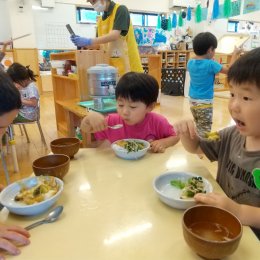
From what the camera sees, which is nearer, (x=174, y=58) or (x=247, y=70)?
(x=247, y=70)

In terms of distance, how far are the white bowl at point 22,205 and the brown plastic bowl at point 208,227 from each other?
0.35 m

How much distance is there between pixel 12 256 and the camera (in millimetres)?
520

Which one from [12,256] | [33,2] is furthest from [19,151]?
[33,2]

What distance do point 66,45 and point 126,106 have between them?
651 centimetres

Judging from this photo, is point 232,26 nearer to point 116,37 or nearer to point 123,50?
point 123,50

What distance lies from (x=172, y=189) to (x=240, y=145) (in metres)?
0.32

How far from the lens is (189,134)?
38.1 inches

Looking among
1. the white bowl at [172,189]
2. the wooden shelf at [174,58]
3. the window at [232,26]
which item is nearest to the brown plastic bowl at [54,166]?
the white bowl at [172,189]

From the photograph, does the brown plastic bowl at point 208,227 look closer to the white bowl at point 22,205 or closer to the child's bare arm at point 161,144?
the white bowl at point 22,205

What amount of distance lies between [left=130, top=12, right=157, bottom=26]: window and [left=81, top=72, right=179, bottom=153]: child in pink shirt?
275 inches

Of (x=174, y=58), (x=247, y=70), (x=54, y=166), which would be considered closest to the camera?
(x=247, y=70)

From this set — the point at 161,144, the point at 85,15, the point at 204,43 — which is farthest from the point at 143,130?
the point at 85,15

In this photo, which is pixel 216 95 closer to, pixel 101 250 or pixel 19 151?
pixel 19 151

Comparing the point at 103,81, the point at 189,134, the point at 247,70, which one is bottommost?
the point at 189,134
